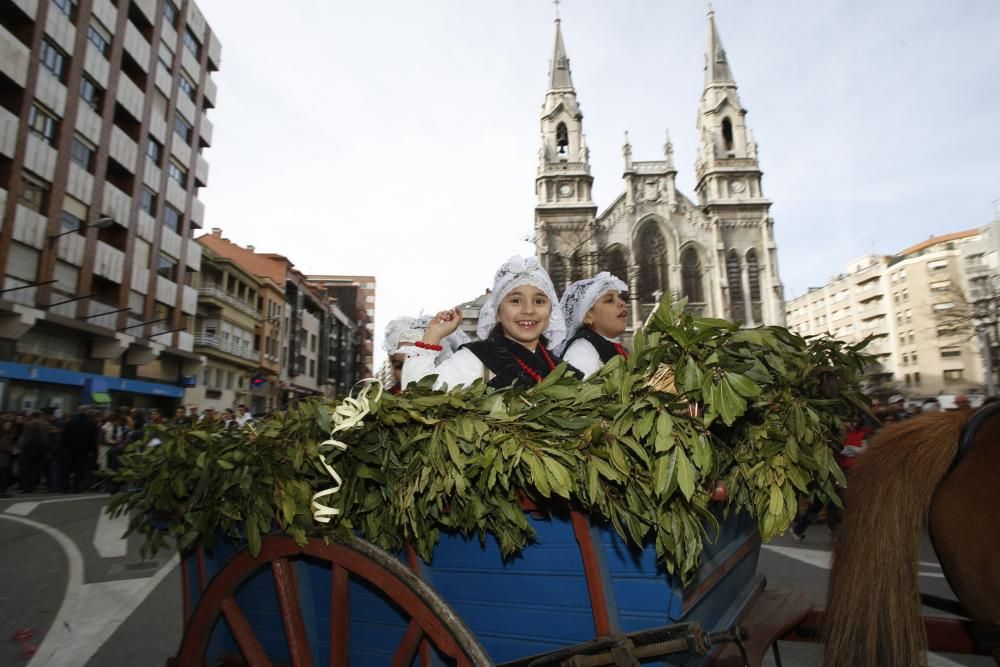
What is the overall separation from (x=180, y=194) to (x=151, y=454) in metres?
27.7

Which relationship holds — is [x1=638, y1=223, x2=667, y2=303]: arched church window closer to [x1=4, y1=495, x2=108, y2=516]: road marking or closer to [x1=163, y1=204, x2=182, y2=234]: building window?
[x1=163, y1=204, x2=182, y2=234]: building window

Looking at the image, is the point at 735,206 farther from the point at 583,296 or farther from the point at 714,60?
the point at 583,296

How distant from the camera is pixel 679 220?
133ft

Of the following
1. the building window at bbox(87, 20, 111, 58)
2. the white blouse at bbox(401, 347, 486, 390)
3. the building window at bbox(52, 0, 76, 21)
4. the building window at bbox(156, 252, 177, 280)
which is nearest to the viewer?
the white blouse at bbox(401, 347, 486, 390)

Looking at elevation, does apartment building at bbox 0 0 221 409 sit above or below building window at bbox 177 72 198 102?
below

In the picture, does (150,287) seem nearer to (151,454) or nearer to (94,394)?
(94,394)

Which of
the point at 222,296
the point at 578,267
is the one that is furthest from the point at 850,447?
the point at 222,296

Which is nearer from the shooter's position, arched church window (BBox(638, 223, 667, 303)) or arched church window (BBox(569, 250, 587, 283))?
arched church window (BBox(569, 250, 587, 283))

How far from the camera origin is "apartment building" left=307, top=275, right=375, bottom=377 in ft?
216

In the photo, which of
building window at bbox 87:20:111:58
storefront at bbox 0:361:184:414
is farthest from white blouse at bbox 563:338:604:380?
building window at bbox 87:20:111:58

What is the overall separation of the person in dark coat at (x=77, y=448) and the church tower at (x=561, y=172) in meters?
27.3

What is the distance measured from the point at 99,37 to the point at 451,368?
83.8ft

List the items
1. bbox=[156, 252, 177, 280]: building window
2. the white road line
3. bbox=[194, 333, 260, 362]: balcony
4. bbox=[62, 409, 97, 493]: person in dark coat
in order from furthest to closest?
1. bbox=[194, 333, 260, 362]: balcony
2. bbox=[156, 252, 177, 280]: building window
3. bbox=[62, 409, 97, 493]: person in dark coat
4. the white road line

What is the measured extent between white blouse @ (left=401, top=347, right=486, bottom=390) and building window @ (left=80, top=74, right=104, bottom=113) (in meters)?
23.5
